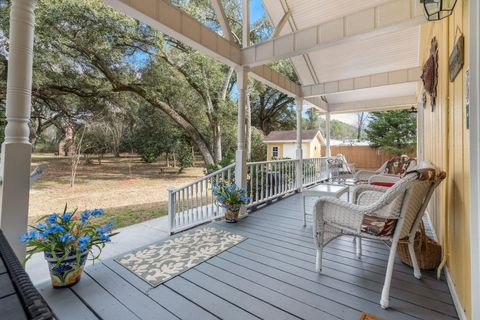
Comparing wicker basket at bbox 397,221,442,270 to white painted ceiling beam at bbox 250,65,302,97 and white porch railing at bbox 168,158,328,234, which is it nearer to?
white porch railing at bbox 168,158,328,234

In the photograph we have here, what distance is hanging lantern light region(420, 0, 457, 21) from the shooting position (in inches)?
64.7

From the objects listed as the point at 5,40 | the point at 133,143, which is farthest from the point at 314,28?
the point at 133,143

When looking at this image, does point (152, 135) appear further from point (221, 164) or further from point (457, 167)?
point (457, 167)

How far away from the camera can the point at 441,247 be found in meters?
2.12

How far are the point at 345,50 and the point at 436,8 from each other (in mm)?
3697

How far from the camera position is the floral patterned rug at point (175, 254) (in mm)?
2098

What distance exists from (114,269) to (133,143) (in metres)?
12.2

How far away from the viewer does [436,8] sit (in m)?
1.68

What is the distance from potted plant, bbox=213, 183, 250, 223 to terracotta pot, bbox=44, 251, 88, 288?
1947 millimetres

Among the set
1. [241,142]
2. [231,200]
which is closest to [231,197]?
[231,200]

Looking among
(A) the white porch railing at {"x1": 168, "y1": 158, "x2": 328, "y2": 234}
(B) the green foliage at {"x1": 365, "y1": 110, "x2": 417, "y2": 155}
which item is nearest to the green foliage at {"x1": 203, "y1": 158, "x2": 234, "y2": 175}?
(A) the white porch railing at {"x1": 168, "y1": 158, "x2": 328, "y2": 234}

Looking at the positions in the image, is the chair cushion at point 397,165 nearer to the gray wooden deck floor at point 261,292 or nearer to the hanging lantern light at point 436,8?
the gray wooden deck floor at point 261,292

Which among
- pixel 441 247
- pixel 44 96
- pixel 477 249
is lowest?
pixel 441 247

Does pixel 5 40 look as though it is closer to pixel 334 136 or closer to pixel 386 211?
pixel 386 211
